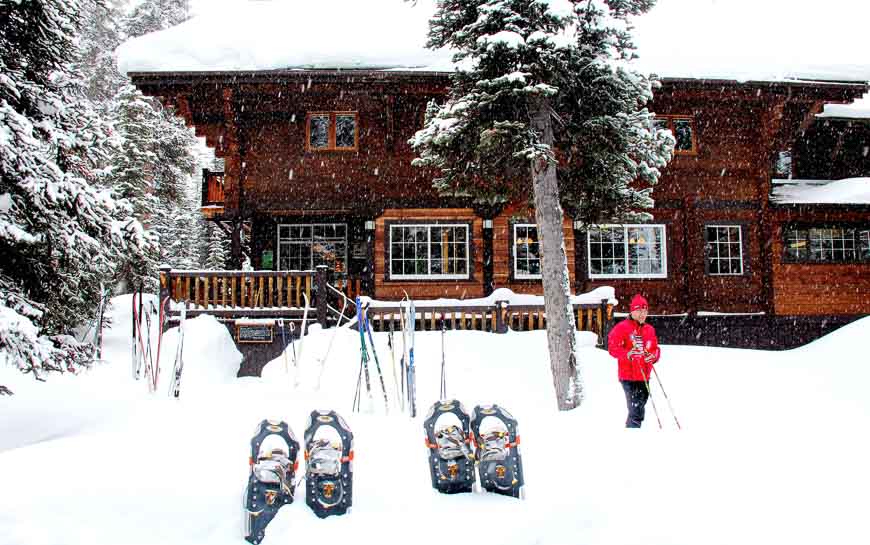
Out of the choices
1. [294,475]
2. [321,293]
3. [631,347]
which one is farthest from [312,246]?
[294,475]

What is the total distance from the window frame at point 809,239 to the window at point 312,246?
11074 millimetres

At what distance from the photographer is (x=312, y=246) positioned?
16281mm

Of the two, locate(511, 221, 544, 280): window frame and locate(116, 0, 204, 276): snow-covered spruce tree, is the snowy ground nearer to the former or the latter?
locate(511, 221, 544, 280): window frame

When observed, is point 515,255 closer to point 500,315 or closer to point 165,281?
point 500,315

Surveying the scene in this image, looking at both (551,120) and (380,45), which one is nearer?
(551,120)

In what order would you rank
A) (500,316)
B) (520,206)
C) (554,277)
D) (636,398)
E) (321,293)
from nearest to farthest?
(636,398) < (554,277) < (500,316) < (321,293) < (520,206)

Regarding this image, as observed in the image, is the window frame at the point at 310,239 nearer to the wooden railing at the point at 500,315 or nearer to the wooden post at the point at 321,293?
the wooden post at the point at 321,293

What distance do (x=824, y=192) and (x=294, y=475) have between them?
15820 mm

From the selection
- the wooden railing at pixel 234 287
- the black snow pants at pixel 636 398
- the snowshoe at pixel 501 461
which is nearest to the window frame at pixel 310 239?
the wooden railing at pixel 234 287

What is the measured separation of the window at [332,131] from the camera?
49.7 feet

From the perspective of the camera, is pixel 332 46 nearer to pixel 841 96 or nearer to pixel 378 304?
pixel 378 304

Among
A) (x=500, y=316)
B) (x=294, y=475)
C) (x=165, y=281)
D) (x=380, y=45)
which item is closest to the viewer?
(x=294, y=475)

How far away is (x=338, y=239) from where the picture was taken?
1642 centimetres

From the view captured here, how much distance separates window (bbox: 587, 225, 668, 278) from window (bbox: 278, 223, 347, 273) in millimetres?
6351
